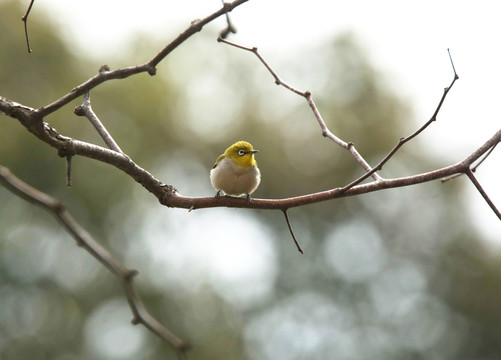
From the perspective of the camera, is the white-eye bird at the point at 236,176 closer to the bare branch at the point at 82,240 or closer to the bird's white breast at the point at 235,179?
the bird's white breast at the point at 235,179

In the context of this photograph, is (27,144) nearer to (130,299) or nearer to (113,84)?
(113,84)

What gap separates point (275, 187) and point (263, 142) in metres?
1.79

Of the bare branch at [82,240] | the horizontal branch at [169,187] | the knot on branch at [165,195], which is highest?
the bare branch at [82,240]

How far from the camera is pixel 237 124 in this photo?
24.3 m

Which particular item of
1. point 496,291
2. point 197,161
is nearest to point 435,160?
point 496,291

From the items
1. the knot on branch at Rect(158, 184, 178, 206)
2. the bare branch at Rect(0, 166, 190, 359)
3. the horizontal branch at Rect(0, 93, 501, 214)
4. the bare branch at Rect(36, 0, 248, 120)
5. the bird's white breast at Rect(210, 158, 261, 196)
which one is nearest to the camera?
the bare branch at Rect(0, 166, 190, 359)

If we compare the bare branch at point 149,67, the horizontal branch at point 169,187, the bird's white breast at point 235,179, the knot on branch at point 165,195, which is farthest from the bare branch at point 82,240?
the bird's white breast at point 235,179

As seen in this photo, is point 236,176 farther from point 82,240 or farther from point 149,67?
point 82,240

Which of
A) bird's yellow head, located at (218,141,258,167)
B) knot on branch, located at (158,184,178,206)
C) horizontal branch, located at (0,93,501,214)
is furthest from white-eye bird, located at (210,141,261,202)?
knot on branch, located at (158,184,178,206)

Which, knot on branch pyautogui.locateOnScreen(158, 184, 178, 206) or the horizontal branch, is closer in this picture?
the horizontal branch

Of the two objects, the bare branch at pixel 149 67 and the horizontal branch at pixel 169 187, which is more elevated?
the bare branch at pixel 149 67

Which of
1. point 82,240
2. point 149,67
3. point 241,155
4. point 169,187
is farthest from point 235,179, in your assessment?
point 82,240

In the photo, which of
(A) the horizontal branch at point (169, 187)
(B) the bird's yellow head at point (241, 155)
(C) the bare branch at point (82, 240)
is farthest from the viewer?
(B) the bird's yellow head at point (241, 155)

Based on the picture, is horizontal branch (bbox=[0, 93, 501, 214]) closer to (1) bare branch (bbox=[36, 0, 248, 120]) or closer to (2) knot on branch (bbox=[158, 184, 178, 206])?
(2) knot on branch (bbox=[158, 184, 178, 206])
